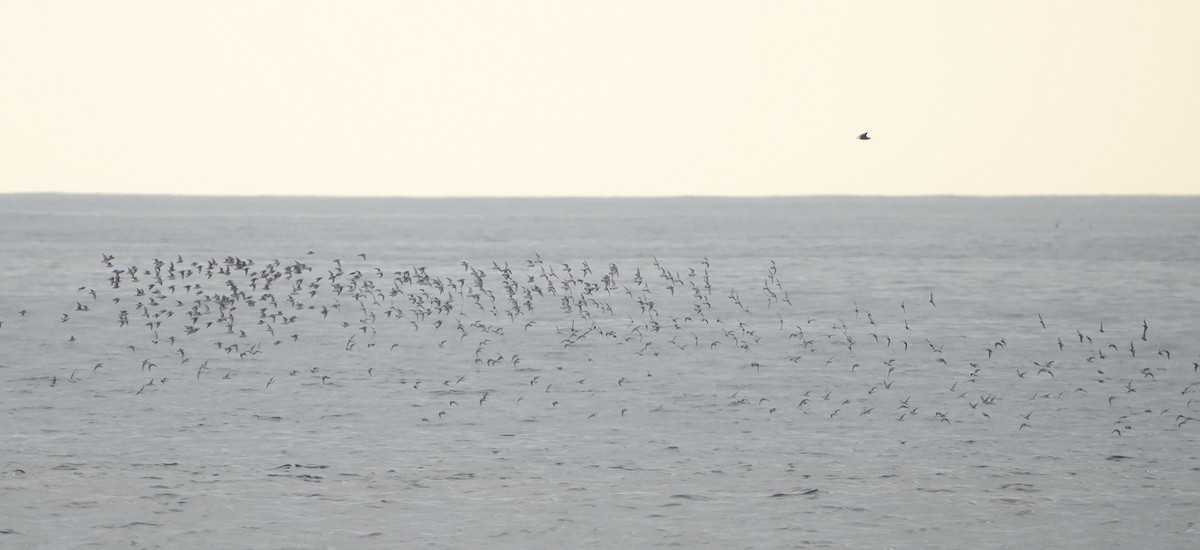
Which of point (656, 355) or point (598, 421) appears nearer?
point (598, 421)

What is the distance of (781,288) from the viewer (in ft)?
143

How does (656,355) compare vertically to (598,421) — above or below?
above

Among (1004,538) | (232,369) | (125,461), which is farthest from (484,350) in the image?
(1004,538)

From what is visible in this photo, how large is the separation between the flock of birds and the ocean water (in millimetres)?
124

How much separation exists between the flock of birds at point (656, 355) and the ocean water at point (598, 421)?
0.12 m

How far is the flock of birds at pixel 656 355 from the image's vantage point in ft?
72.0

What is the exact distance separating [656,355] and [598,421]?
7.05 m

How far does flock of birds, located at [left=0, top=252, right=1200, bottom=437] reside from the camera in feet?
72.0

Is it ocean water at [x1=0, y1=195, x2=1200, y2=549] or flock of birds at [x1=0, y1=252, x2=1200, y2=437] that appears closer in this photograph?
ocean water at [x1=0, y1=195, x2=1200, y2=549]

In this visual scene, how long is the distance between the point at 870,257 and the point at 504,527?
5573 centimetres

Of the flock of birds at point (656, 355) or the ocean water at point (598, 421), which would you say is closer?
the ocean water at point (598, 421)

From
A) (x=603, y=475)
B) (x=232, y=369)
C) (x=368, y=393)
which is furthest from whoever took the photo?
(x=232, y=369)

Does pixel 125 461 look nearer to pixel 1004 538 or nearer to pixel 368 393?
pixel 368 393

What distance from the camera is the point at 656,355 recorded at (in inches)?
1071
